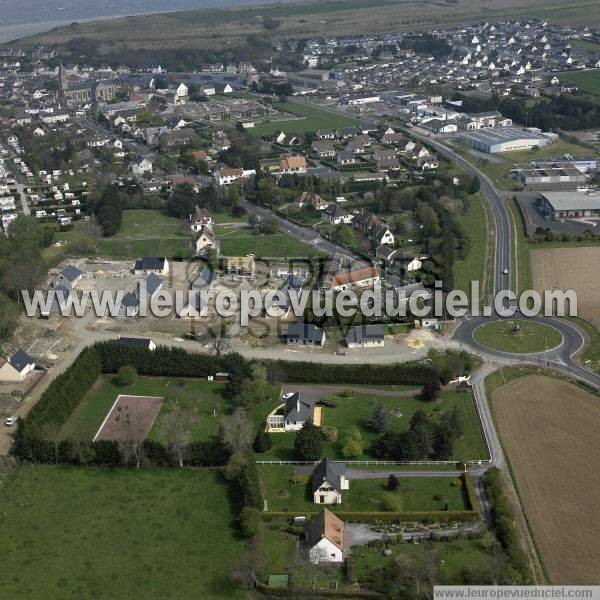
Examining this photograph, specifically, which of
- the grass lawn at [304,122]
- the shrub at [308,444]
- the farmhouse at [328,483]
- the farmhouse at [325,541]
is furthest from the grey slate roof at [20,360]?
the grass lawn at [304,122]

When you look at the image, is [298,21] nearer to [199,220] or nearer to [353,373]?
[199,220]

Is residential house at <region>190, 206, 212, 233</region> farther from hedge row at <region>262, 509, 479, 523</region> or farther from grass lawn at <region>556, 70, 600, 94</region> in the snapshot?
grass lawn at <region>556, 70, 600, 94</region>

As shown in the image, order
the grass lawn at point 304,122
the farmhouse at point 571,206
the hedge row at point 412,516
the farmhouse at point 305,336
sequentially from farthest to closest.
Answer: the grass lawn at point 304,122 → the farmhouse at point 571,206 → the farmhouse at point 305,336 → the hedge row at point 412,516

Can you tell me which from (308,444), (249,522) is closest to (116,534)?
(249,522)

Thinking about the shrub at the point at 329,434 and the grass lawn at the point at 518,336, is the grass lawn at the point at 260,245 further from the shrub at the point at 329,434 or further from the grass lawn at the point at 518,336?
the shrub at the point at 329,434

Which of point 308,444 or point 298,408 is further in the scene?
point 298,408
